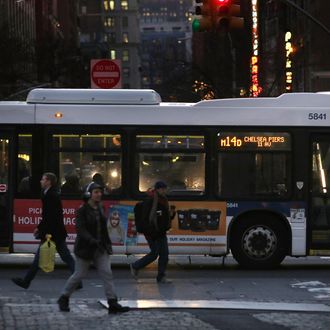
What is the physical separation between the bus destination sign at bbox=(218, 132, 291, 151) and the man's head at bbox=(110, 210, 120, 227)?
227 centimetres

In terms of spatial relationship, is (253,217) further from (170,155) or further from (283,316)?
(283,316)

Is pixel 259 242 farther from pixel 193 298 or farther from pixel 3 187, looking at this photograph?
Result: pixel 3 187

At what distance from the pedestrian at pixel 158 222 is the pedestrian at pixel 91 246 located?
2723 millimetres

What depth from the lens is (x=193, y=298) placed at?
10.2 metres

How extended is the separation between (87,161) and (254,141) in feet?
10.2

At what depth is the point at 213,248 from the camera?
526 inches

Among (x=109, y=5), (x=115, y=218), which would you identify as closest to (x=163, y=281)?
(x=115, y=218)

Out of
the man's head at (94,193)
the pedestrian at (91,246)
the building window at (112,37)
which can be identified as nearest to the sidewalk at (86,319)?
the pedestrian at (91,246)

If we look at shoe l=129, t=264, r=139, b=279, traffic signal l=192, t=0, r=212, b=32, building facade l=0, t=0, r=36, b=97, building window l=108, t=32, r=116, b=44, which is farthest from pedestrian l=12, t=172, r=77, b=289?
building window l=108, t=32, r=116, b=44

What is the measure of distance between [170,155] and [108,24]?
6883 inches

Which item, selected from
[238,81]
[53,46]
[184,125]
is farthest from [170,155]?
[53,46]

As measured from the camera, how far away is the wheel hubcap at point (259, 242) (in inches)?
528

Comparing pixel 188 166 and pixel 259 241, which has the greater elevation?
pixel 188 166

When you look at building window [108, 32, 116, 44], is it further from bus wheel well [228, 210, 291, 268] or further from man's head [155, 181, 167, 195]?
man's head [155, 181, 167, 195]
